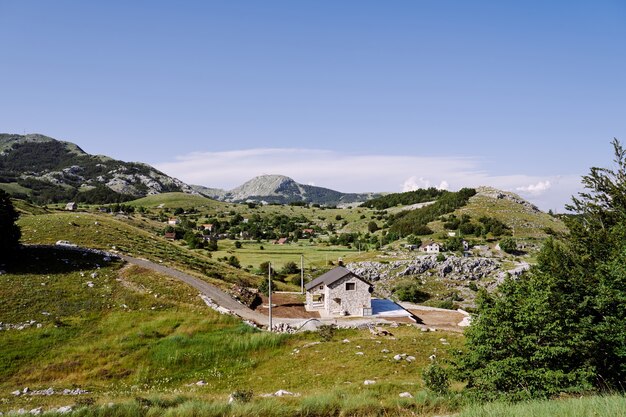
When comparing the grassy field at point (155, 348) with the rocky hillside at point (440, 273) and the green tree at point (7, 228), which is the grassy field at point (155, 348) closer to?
the green tree at point (7, 228)

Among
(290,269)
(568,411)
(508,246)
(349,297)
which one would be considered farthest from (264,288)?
(508,246)

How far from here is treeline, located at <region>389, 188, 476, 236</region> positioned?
143875 mm

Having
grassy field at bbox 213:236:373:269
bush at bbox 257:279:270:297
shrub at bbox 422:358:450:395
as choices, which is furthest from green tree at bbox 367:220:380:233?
shrub at bbox 422:358:450:395

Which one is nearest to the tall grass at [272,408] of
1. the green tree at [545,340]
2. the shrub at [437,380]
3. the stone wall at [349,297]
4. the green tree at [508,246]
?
the shrub at [437,380]

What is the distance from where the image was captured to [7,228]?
158 ft

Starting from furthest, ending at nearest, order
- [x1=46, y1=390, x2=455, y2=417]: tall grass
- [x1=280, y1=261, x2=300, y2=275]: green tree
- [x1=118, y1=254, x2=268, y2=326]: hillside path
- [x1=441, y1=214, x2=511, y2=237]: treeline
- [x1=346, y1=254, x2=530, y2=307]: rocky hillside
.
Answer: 1. [x1=441, y1=214, x2=511, y2=237]: treeline
2. [x1=346, y1=254, x2=530, y2=307]: rocky hillside
3. [x1=280, y1=261, x2=300, y2=275]: green tree
4. [x1=118, y1=254, x2=268, y2=326]: hillside path
5. [x1=46, y1=390, x2=455, y2=417]: tall grass

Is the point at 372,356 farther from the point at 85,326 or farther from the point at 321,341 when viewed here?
the point at 85,326

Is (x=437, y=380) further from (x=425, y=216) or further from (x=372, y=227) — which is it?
(x=372, y=227)

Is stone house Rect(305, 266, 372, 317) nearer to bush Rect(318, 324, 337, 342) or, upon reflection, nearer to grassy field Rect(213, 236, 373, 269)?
bush Rect(318, 324, 337, 342)

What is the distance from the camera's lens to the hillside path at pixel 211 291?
4544 cm

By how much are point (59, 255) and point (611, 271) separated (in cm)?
5777

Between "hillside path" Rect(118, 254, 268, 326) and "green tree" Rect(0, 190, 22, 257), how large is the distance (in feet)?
41.1

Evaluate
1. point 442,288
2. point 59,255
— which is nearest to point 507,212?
point 442,288

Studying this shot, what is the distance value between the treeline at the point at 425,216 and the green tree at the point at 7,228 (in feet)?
380
